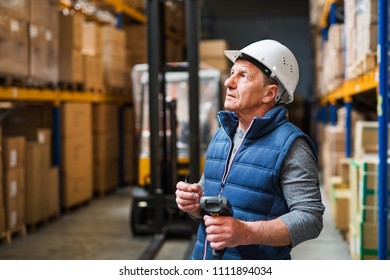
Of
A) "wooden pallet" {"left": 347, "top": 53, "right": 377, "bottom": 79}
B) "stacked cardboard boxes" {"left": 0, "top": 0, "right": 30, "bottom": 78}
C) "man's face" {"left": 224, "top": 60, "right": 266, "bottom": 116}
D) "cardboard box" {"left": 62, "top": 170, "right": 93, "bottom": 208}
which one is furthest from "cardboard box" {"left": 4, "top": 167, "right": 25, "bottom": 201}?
"man's face" {"left": 224, "top": 60, "right": 266, "bottom": 116}

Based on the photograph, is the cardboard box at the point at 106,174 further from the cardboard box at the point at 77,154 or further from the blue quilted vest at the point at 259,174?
the blue quilted vest at the point at 259,174

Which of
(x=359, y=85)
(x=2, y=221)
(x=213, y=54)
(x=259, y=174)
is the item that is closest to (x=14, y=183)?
(x=2, y=221)

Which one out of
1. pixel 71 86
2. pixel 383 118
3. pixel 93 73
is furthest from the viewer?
pixel 93 73

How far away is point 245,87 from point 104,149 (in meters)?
7.91

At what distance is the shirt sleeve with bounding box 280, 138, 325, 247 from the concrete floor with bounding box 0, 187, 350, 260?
3326 mm

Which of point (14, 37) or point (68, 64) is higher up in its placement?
point (14, 37)

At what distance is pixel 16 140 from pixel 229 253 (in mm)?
4929

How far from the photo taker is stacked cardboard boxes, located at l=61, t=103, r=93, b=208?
25.3 feet

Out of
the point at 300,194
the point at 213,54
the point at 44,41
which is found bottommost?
the point at 300,194

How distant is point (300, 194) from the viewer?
Answer: 67.1 inches

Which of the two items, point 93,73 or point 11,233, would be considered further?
point 93,73

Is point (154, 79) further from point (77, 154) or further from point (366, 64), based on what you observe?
point (77, 154)
